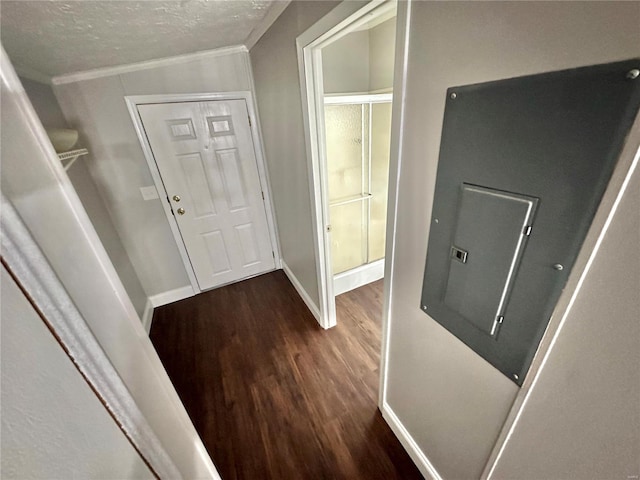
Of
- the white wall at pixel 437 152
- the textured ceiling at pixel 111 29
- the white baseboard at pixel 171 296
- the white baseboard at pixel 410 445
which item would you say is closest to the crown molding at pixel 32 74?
the textured ceiling at pixel 111 29

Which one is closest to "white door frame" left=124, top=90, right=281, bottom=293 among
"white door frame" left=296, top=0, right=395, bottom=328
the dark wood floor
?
the dark wood floor

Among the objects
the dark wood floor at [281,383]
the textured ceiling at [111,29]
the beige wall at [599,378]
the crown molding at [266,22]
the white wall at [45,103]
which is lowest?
the dark wood floor at [281,383]

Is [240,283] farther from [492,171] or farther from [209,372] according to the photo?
[492,171]

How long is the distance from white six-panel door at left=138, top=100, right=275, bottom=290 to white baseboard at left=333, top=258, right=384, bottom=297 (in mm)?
914

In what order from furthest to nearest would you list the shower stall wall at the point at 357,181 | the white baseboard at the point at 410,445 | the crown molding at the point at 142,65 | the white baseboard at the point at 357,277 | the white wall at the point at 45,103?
1. the white baseboard at the point at 357,277
2. the shower stall wall at the point at 357,181
3. the crown molding at the point at 142,65
4. the white wall at the point at 45,103
5. the white baseboard at the point at 410,445

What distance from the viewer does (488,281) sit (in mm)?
696

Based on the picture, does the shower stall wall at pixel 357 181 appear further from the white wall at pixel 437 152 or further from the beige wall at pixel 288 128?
the white wall at pixel 437 152

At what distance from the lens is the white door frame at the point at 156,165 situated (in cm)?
200

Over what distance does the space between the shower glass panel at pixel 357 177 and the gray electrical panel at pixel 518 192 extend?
143 cm

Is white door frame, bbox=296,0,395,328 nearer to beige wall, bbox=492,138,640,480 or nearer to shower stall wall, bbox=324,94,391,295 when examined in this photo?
shower stall wall, bbox=324,94,391,295

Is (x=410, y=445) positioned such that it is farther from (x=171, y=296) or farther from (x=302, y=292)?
(x=171, y=296)

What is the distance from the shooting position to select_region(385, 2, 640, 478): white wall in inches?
17.6

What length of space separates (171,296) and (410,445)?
2378 millimetres

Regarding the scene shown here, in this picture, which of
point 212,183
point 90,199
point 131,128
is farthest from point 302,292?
point 131,128
